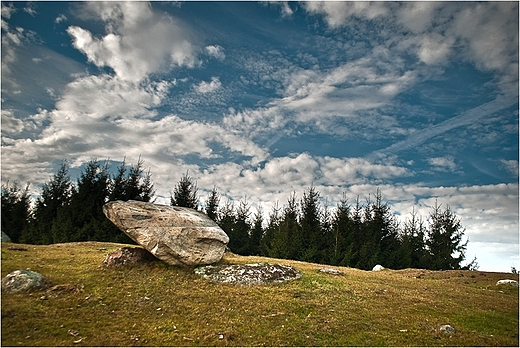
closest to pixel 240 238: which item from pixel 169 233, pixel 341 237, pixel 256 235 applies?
pixel 256 235

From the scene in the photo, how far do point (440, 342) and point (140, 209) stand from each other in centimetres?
1844

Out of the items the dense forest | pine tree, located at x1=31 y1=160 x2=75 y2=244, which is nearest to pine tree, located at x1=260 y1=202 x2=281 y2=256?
the dense forest

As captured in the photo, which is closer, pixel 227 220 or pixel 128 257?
pixel 128 257

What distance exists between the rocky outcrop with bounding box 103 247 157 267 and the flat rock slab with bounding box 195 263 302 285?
3617 millimetres

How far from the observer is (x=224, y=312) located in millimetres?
14891

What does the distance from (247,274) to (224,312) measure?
16.8 feet

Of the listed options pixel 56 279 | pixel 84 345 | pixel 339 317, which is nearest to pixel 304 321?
pixel 339 317

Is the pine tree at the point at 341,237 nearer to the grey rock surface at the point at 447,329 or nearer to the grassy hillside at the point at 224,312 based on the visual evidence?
the grassy hillside at the point at 224,312

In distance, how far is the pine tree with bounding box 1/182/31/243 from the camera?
58.8m

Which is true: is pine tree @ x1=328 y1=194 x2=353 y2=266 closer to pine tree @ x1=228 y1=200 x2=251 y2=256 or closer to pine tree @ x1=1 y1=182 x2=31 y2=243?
pine tree @ x1=228 y1=200 x2=251 y2=256

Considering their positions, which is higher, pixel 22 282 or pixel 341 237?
pixel 341 237

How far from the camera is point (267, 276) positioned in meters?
20.1

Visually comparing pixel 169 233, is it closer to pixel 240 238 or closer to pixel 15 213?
pixel 240 238

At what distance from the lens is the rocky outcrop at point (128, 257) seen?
786 inches
